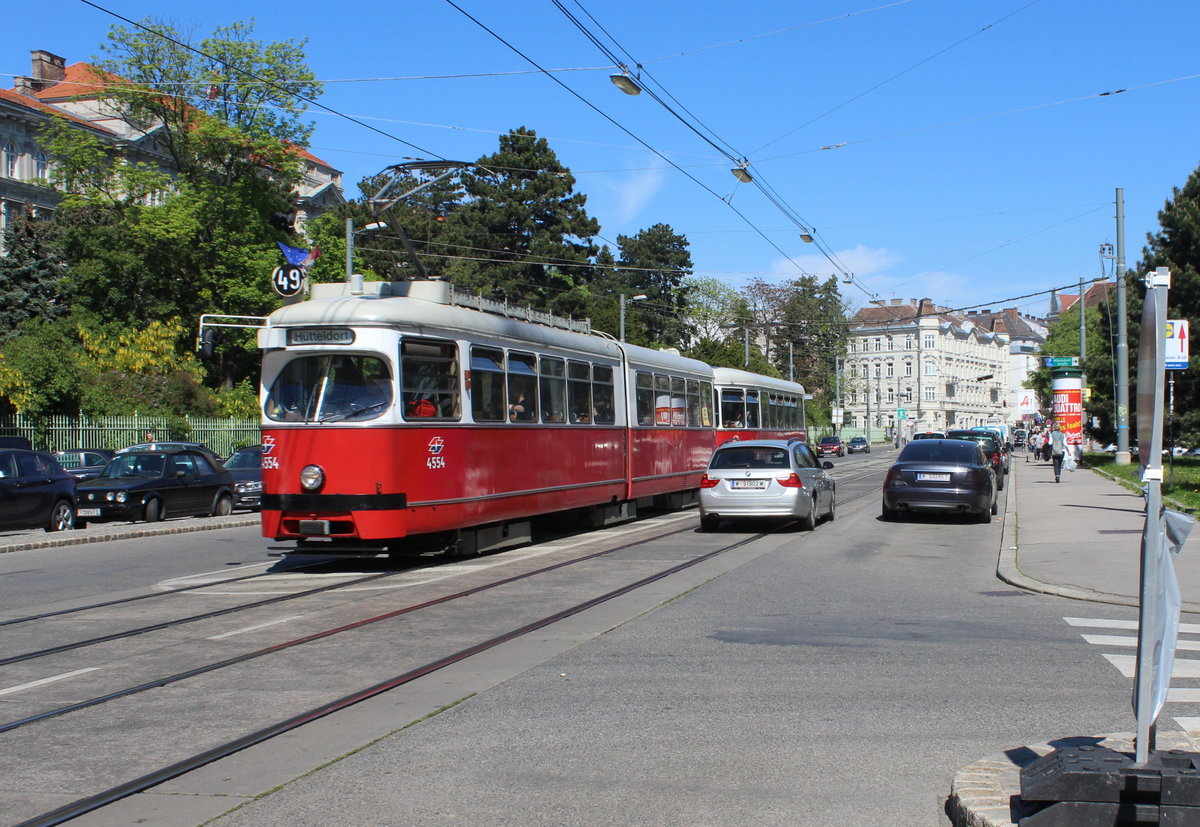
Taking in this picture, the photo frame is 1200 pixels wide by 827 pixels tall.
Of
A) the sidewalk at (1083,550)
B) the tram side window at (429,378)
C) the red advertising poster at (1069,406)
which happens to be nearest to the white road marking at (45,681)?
the tram side window at (429,378)

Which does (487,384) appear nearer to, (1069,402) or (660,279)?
(1069,402)

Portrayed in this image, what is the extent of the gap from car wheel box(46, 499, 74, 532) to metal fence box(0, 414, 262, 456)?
10135 mm

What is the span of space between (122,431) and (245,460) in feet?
24.8

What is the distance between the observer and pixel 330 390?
1377 centimetres

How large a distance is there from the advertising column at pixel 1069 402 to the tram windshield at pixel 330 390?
34748 millimetres

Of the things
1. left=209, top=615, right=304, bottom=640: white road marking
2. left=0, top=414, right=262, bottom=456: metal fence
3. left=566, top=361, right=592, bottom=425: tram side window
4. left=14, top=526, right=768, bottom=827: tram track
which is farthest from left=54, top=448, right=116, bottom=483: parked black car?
left=209, top=615, right=304, bottom=640: white road marking

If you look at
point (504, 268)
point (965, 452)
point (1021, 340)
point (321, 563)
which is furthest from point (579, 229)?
point (1021, 340)

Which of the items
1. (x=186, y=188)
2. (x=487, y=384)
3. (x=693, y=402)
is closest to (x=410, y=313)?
(x=487, y=384)

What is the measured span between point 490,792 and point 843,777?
1.63 meters

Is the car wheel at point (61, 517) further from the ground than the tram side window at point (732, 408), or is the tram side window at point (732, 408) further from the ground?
the tram side window at point (732, 408)

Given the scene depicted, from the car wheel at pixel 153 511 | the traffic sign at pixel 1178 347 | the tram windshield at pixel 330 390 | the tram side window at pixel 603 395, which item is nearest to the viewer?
the tram windshield at pixel 330 390

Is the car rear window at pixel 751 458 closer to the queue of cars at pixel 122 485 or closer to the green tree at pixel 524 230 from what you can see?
the queue of cars at pixel 122 485

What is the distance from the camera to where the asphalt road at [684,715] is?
5.15 meters

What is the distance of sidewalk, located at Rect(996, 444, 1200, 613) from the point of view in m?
12.0
